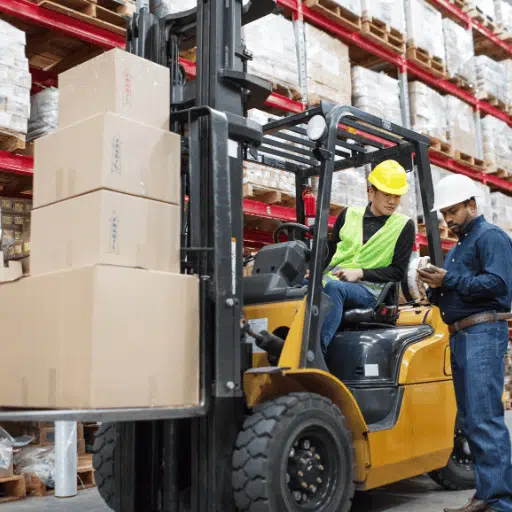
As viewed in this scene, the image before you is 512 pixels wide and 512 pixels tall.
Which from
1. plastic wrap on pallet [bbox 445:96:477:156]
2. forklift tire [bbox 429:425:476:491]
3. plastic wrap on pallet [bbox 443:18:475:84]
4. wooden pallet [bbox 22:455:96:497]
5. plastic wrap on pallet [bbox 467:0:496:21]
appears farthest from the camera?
plastic wrap on pallet [bbox 467:0:496:21]

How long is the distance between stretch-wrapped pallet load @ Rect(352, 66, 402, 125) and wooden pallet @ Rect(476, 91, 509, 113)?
2751mm

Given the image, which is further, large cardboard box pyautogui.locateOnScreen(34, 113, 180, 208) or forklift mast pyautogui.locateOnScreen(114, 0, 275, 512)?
forklift mast pyautogui.locateOnScreen(114, 0, 275, 512)

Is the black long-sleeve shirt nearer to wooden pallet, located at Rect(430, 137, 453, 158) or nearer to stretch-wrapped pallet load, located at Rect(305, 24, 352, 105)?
stretch-wrapped pallet load, located at Rect(305, 24, 352, 105)

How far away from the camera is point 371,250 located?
12.7ft

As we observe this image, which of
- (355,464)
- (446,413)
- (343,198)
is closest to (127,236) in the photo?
(355,464)

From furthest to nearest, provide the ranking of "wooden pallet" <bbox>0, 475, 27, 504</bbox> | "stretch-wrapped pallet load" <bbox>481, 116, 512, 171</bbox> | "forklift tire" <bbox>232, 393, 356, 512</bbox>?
"stretch-wrapped pallet load" <bbox>481, 116, 512, 171</bbox>, "wooden pallet" <bbox>0, 475, 27, 504</bbox>, "forklift tire" <bbox>232, 393, 356, 512</bbox>

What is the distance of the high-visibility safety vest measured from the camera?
12.6 feet

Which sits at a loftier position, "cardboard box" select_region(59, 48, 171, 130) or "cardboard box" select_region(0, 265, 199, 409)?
"cardboard box" select_region(59, 48, 171, 130)

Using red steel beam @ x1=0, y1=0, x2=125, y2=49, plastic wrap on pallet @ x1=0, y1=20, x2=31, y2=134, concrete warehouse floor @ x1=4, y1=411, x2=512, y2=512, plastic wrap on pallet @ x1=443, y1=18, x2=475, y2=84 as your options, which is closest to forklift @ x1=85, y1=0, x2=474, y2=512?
concrete warehouse floor @ x1=4, y1=411, x2=512, y2=512

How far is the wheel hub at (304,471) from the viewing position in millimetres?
3016

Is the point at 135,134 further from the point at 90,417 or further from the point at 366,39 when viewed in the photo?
the point at 366,39

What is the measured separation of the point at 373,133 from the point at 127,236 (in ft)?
5.84

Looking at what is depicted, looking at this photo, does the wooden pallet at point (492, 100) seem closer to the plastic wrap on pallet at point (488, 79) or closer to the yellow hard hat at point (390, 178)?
the plastic wrap on pallet at point (488, 79)

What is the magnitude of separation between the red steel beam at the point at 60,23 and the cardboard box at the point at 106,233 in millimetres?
3015
